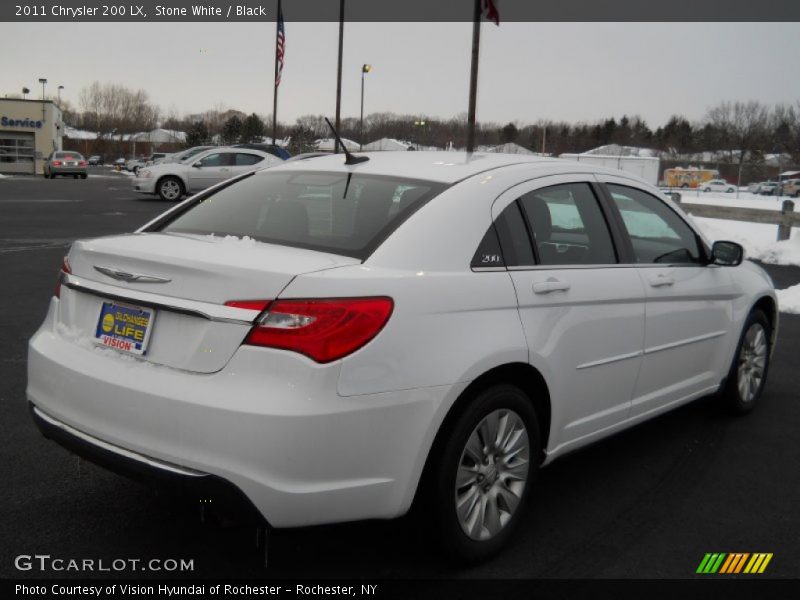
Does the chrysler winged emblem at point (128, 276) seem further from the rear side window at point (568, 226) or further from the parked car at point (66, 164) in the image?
the parked car at point (66, 164)

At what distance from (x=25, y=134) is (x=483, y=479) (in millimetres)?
69156

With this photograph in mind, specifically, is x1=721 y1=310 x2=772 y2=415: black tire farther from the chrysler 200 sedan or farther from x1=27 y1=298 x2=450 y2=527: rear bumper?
x1=27 y1=298 x2=450 y2=527: rear bumper

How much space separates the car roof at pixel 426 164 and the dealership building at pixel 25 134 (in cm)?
6536

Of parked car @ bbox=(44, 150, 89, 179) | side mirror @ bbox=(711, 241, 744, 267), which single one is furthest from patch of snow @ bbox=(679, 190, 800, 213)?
parked car @ bbox=(44, 150, 89, 179)

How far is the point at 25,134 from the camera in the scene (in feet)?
209

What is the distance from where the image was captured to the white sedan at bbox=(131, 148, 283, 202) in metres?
25.3

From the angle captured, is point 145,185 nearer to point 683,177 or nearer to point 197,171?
point 197,171

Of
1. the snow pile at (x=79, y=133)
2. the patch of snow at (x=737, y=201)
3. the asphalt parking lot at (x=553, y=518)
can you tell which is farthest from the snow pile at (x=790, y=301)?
the snow pile at (x=79, y=133)

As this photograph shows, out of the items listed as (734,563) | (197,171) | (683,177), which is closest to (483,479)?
(734,563)

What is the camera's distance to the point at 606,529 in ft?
11.6

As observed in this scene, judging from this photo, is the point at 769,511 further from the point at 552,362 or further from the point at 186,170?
the point at 186,170

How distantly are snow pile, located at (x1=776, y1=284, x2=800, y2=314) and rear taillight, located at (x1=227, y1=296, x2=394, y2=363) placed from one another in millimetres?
7655

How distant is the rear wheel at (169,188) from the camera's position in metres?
25.4
